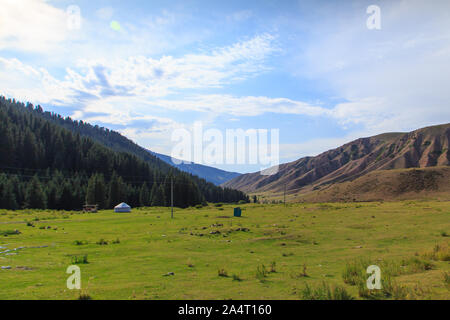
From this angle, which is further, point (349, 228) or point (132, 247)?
point (349, 228)

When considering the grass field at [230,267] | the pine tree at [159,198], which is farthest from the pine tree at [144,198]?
the grass field at [230,267]

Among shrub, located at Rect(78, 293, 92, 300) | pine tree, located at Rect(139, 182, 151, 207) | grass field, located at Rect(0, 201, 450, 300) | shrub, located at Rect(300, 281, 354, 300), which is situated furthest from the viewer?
pine tree, located at Rect(139, 182, 151, 207)

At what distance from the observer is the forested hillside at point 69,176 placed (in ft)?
331

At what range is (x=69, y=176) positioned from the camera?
440ft

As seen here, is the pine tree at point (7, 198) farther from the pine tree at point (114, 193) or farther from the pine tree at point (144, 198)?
the pine tree at point (144, 198)

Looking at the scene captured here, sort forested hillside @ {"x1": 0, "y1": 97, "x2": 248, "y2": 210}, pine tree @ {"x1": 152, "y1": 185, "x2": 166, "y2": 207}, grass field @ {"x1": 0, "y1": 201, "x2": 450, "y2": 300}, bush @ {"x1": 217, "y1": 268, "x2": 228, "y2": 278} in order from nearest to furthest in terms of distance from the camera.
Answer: grass field @ {"x1": 0, "y1": 201, "x2": 450, "y2": 300}, bush @ {"x1": 217, "y1": 268, "x2": 228, "y2": 278}, forested hillside @ {"x1": 0, "y1": 97, "x2": 248, "y2": 210}, pine tree @ {"x1": 152, "y1": 185, "x2": 166, "y2": 207}

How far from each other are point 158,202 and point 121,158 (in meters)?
55.2

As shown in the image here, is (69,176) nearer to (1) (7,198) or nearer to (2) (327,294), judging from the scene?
(1) (7,198)

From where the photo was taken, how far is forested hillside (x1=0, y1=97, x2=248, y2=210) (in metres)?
101

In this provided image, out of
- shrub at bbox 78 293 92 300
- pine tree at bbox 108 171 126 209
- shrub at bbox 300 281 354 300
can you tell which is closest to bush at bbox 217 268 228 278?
shrub at bbox 300 281 354 300

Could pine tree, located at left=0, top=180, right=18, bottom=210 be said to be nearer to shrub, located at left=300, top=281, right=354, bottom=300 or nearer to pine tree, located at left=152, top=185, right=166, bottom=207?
pine tree, located at left=152, top=185, right=166, bottom=207

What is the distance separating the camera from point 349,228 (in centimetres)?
3669
